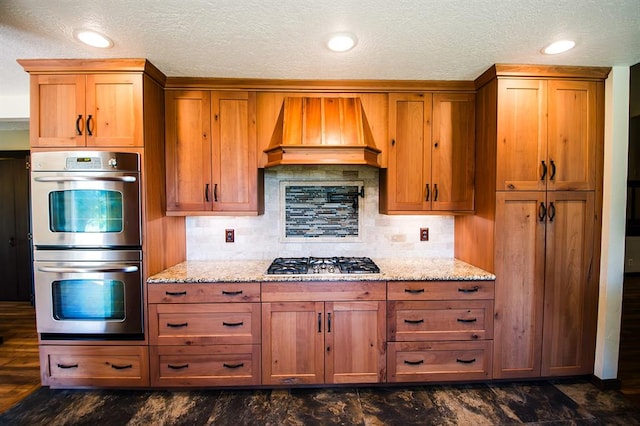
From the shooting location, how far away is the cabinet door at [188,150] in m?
2.32

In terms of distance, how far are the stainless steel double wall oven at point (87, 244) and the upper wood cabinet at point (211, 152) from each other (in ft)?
1.17

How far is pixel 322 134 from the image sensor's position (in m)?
2.20

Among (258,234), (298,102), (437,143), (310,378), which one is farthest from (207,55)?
(310,378)

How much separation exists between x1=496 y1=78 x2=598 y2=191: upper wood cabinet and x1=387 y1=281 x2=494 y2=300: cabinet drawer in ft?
2.54

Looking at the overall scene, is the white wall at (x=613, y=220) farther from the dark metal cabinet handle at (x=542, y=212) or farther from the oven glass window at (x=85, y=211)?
the oven glass window at (x=85, y=211)

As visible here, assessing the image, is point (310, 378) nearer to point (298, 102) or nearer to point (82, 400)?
point (82, 400)

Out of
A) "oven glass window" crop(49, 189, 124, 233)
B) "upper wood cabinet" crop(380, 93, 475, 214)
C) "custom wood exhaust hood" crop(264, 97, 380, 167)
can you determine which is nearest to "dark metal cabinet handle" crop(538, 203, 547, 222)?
"upper wood cabinet" crop(380, 93, 475, 214)

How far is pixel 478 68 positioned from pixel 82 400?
371 cm

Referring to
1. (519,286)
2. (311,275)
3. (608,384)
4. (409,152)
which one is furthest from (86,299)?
(608,384)

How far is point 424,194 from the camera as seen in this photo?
240 cm

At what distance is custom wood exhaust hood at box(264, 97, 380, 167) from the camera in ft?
7.00

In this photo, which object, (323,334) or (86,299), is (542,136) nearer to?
(323,334)

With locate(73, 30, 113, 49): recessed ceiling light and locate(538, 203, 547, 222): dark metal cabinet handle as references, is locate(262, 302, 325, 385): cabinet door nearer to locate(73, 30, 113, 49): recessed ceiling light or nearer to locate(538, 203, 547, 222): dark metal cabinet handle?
locate(538, 203, 547, 222): dark metal cabinet handle


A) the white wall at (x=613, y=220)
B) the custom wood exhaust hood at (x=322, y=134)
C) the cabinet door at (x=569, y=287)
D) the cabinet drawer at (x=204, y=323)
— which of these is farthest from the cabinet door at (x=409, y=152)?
the cabinet drawer at (x=204, y=323)
